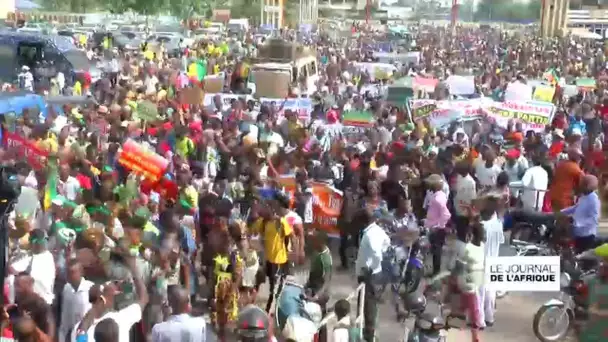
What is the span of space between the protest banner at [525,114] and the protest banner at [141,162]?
6.85 metres

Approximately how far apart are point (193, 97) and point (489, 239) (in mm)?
9289

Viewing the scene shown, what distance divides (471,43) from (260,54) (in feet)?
72.5

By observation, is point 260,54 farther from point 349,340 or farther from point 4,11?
point 4,11

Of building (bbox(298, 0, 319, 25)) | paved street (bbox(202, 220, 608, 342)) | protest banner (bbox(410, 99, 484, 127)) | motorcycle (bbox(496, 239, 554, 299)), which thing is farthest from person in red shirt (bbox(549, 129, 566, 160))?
building (bbox(298, 0, 319, 25))

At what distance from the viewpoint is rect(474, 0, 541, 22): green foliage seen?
115 meters

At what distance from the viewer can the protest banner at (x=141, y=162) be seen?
9969 millimetres

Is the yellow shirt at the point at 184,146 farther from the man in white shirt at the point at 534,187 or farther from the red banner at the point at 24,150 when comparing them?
the man in white shirt at the point at 534,187

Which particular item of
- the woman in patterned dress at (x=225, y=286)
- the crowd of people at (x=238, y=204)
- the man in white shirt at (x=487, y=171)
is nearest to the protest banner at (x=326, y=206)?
the crowd of people at (x=238, y=204)

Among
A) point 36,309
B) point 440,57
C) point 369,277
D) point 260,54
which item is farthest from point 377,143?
point 440,57

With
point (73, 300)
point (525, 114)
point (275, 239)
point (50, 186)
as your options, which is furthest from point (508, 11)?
point (73, 300)

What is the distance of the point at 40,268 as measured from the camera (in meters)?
7.11

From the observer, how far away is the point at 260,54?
2586cm

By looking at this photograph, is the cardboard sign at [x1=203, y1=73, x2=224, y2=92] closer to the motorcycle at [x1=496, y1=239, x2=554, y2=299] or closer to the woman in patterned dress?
the motorcycle at [x1=496, y1=239, x2=554, y2=299]

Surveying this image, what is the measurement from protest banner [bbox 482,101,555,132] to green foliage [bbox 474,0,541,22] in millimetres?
100483
